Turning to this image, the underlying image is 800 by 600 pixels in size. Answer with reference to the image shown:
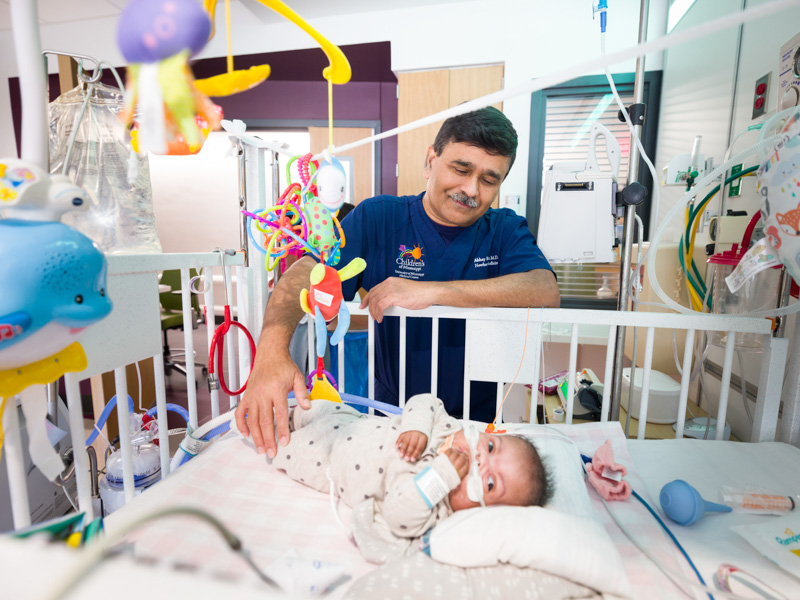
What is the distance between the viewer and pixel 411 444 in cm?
88

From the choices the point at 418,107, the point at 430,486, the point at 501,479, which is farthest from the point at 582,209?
the point at 418,107

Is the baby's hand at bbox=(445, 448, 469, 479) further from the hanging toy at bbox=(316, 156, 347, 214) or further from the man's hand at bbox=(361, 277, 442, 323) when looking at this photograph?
the hanging toy at bbox=(316, 156, 347, 214)

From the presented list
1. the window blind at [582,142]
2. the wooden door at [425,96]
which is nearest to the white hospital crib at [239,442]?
the window blind at [582,142]

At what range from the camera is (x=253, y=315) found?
1321 millimetres

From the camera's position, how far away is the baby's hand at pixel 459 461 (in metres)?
0.86

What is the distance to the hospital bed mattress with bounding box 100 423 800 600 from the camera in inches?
25.8

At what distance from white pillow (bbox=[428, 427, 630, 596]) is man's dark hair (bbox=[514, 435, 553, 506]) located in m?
0.12

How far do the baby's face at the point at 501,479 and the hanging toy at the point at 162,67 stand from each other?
79cm

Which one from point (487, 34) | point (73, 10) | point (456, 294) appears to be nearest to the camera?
point (456, 294)

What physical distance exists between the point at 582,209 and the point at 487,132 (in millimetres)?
458

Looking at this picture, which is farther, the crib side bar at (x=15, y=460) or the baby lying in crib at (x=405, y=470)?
the baby lying in crib at (x=405, y=470)

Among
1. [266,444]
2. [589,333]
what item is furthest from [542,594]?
[589,333]

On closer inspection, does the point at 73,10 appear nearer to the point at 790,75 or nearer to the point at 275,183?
the point at 275,183

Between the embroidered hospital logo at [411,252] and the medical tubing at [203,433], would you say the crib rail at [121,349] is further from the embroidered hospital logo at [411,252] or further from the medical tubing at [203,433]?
the embroidered hospital logo at [411,252]
